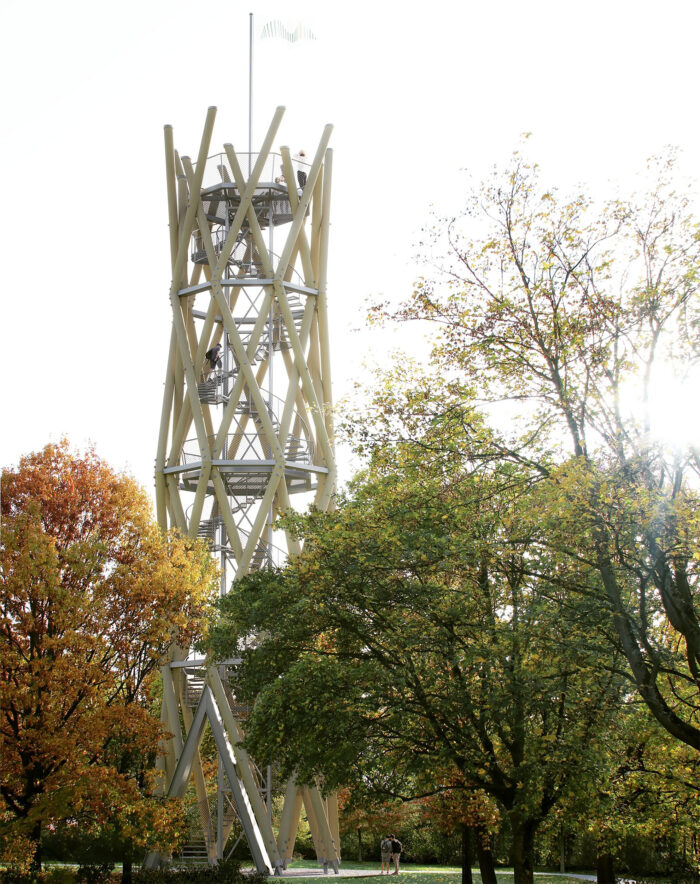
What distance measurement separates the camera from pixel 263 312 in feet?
70.6

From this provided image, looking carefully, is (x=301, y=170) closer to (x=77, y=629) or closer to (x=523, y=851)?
(x=77, y=629)

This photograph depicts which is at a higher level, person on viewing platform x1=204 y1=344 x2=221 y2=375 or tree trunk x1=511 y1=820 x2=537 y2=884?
person on viewing platform x1=204 y1=344 x2=221 y2=375

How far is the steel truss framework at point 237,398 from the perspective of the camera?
20.5 m

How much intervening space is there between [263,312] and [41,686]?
9945mm

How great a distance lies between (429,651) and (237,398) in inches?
396

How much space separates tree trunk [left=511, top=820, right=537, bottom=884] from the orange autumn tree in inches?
217

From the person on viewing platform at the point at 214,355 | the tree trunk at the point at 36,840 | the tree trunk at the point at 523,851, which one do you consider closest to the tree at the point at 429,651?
the tree trunk at the point at 523,851

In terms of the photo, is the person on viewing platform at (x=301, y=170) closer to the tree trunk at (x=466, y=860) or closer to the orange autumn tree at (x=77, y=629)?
the orange autumn tree at (x=77, y=629)

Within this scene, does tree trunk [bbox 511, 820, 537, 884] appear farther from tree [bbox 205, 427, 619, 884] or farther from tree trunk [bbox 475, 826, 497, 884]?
tree trunk [bbox 475, 826, 497, 884]

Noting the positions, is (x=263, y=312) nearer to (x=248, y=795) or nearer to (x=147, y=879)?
(x=248, y=795)

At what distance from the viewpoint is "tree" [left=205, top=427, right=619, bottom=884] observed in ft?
35.8

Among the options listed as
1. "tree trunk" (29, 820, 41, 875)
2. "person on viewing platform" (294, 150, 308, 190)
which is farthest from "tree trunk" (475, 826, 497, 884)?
"person on viewing platform" (294, 150, 308, 190)

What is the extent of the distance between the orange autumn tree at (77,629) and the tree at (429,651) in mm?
2298

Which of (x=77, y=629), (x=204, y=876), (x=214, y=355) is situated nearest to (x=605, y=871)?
(x=204, y=876)
